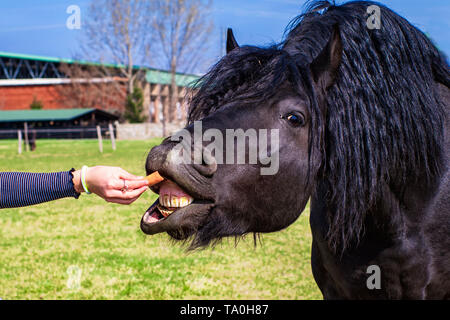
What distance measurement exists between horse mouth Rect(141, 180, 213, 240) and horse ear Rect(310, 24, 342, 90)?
2.27 ft

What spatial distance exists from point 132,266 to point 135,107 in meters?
39.0

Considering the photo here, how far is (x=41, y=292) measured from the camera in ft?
15.7

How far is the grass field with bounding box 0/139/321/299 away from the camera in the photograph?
471cm

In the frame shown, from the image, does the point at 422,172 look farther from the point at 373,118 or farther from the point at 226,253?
the point at 226,253

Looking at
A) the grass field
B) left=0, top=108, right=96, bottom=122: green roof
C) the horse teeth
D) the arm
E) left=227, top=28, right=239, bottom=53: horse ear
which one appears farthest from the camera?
left=0, top=108, right=96, bottom=122: green roof

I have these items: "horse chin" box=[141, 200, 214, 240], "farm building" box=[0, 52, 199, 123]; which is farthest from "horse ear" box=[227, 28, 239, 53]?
"farm building" box=[0, 52, 199, 123]

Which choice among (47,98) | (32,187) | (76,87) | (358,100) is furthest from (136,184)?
(47,98)

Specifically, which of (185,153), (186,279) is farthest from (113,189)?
(186,279)

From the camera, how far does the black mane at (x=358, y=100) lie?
6.26 ft

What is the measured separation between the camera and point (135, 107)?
43.4m

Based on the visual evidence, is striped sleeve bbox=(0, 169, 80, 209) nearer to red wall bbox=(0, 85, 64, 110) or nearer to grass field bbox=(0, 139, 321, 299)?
grass field bbox=(0, 139, 321, 299)

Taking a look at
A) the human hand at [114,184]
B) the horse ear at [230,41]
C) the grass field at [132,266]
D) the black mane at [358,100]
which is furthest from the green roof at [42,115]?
the black mane at [358,100]

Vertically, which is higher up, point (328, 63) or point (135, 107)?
point (135, 107)

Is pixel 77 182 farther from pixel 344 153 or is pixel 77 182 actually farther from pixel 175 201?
pixel 344 153
